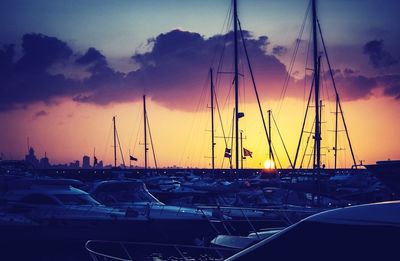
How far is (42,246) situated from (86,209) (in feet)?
6.10

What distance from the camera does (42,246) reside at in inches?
716

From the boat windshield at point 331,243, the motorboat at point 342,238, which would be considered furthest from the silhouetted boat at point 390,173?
the boat windshield at point 331,243

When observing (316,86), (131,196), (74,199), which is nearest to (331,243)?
(74,199)

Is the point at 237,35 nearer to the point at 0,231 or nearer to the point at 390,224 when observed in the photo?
the point at 0,231

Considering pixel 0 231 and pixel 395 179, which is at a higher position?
pixel 395 179

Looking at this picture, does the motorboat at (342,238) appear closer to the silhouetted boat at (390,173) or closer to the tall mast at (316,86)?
the silhouetted boat at (390,173)

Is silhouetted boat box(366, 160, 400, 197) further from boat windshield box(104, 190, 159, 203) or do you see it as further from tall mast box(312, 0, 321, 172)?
tall mast box(312, 0, 321, 172)

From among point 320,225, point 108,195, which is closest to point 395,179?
point 320,225

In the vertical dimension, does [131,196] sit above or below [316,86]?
below

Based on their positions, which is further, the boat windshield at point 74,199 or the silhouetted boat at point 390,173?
the boat windshield at point 74,199

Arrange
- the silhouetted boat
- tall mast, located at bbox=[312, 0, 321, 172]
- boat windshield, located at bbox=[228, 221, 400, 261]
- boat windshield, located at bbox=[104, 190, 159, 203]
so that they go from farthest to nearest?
1. tall mast, located at bbox=[312, 0, 321, 172]
2. boat windshield, located at bbox=[104, 190, 159, 203]
3. the silhouetted boat
4. boat windshield, located at bbox=[228, 221, 400, 261]

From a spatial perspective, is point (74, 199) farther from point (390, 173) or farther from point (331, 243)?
point (331, 243)

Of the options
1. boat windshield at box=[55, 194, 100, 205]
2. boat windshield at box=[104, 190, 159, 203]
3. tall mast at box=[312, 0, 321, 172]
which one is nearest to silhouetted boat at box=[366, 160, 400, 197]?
boat windshield at box=[55, 194, 100, 205]

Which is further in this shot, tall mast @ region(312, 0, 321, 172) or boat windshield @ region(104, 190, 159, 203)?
tall mast @ region(312, 0, 321, 172)
